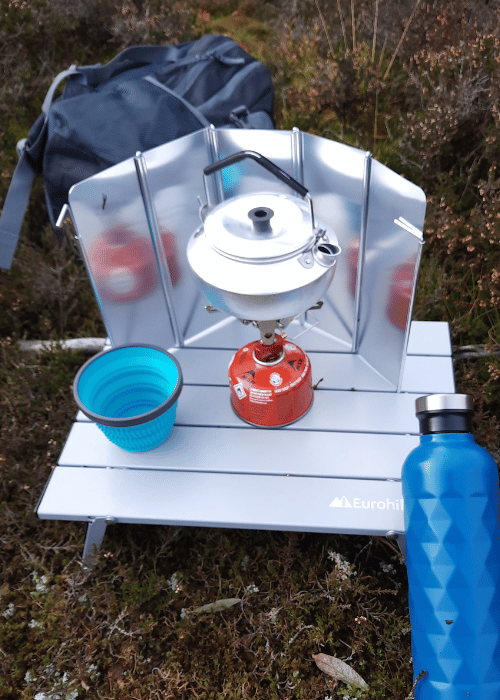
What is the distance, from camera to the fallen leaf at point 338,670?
1.62 m

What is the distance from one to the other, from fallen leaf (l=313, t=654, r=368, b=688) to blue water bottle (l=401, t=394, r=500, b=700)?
31cm

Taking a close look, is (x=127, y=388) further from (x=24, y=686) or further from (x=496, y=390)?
(x=496, y=390)

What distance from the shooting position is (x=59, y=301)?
2578mm

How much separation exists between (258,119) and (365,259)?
3.22 ft

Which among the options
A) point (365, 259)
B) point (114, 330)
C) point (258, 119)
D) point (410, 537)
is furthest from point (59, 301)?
point (410, 537)

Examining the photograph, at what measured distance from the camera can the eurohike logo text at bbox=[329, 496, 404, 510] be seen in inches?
62.9

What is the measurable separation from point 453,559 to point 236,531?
0.84 meters

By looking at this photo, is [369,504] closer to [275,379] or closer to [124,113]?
[275,379]

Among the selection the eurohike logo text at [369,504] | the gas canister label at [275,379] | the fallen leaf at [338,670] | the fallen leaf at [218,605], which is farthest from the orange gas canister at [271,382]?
the fallen leaf at [338,670]

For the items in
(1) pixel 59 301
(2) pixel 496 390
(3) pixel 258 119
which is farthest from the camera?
(1) pixel 59 301

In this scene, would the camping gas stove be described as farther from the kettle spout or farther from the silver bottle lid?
the silver bottle lid

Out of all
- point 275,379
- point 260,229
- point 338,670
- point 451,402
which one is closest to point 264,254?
point 260,229

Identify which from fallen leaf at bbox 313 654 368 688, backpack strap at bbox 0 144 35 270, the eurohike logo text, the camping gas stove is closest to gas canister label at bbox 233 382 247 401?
the camping gas stove

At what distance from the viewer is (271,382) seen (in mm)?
1677
